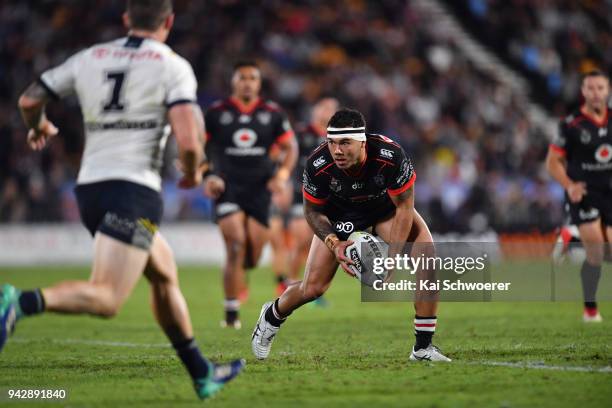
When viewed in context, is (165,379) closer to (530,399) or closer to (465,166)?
(530,399)

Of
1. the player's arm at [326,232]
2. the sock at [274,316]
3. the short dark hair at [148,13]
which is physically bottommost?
the sock at [274,316]

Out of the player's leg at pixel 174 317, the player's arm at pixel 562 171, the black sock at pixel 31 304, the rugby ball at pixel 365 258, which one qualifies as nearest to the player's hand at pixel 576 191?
the player's arm at pixel 562 171

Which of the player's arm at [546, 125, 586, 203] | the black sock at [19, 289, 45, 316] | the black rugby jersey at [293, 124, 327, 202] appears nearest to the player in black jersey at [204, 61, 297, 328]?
the black rugby jersey at [293, 124, 327, 202]

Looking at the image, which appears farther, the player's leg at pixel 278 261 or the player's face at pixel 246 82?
the player's leg at pixel 278 261

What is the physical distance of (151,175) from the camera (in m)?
6.59

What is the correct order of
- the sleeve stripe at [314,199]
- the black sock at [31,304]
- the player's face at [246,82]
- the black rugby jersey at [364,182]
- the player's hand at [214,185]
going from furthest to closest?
1. the player's face at [246,82]
2. the player's hand at [214,185]
3. the sleeve stripe at [314,199]
4. the black rugby jersey at [364,182]
5. the black sock at [31,304]

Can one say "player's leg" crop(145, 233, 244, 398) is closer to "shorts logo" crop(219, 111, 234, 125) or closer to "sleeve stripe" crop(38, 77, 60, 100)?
"sleeve stripe" crop(38, 77, 60, 100)

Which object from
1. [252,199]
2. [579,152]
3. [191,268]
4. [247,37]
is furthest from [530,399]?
[247,37]

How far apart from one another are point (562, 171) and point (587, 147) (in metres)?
0.43

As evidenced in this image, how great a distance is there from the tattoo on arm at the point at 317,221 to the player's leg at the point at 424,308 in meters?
0.55

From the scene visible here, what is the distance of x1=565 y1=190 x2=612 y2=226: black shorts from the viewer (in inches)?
477

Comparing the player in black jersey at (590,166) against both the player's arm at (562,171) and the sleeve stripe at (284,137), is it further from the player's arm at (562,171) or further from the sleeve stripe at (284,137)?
the sleeve stripe at (284,137)

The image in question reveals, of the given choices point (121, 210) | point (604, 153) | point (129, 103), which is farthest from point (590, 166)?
point (121, 210)

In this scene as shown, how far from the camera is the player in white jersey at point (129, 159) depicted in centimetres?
632
